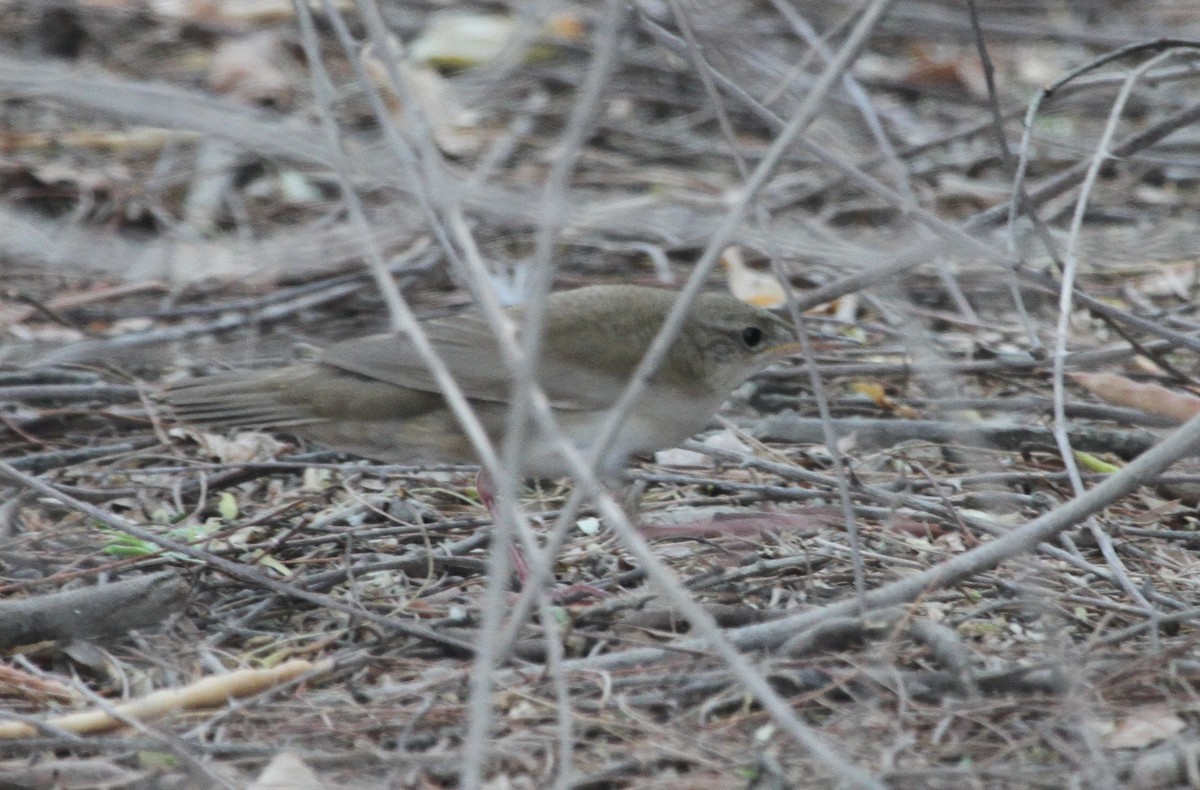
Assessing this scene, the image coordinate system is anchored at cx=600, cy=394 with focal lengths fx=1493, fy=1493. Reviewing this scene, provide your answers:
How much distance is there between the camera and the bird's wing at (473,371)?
16.3ft

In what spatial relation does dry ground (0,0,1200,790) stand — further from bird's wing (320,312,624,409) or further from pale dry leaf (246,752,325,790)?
bird's wing (320,312,624,409)

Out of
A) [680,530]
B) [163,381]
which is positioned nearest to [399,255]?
[163,381]

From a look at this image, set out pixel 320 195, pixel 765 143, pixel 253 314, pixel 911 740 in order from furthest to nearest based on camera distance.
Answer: pixel 765 143 → pixel 320 195 → pixel 253 314 → pixel 911 740

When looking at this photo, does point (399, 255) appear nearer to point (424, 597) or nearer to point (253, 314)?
point (253, 314)

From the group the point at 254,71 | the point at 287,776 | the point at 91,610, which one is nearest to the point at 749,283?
the point at 91,610

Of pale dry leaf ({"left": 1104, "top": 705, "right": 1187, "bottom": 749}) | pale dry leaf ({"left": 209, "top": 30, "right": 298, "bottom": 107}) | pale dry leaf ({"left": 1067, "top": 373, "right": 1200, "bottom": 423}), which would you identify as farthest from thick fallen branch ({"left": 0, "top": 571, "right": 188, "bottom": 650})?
pale dry leaf ({"left": 209, "top": 30, "right": 298, "bottom": 107})

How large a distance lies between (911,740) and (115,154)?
6.57 m

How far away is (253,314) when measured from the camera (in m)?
6.71

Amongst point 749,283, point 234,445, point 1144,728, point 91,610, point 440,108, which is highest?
point 1144,728

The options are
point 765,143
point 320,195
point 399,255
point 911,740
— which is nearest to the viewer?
point 911,740

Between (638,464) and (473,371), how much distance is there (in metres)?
0.89

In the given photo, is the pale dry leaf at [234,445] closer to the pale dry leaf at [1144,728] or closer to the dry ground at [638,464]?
the dry ground at [638,464]

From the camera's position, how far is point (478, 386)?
509cm

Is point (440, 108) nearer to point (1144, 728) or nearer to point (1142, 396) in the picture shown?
point (1142, 396)
